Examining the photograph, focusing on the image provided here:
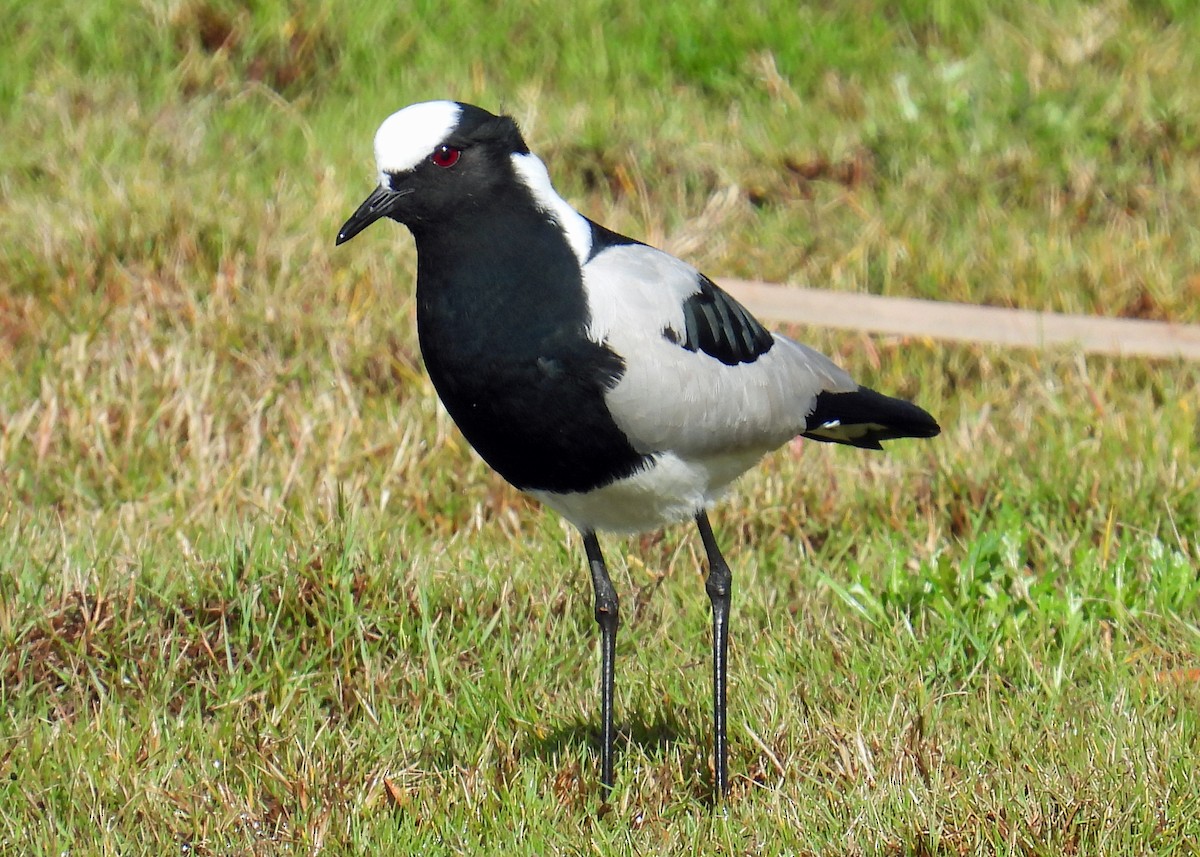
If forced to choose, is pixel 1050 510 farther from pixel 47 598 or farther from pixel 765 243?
pixel 47 598

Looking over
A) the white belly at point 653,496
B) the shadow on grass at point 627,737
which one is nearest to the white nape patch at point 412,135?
the white belly at point 653,496

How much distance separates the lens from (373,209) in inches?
136

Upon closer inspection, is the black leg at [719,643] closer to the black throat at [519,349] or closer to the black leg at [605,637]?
the black leg at [605,637]

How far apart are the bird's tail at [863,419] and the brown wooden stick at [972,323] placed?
1.42 meters

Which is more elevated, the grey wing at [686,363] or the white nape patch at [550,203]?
the white nape patch at [550,203]

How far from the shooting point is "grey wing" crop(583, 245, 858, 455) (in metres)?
3.44

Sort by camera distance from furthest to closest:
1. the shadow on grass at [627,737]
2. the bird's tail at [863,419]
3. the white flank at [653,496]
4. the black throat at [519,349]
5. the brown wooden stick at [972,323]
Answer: the brown wooden stick at [972,323] < the bird's tail at [863,419] < the shadow on grass at [627,737] < the white flank at [653,496] < the black throat at [519,349]

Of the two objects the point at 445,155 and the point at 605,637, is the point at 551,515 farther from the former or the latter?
the point at 445,155

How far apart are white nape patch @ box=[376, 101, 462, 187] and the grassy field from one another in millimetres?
1071

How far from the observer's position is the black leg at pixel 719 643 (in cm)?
359

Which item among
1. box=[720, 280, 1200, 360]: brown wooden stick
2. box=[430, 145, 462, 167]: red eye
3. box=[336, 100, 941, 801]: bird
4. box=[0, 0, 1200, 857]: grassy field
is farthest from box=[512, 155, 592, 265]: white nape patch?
box=[720, 280, 1200, 360]: brown wooden stick

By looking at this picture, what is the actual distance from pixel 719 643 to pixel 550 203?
41.2 inches

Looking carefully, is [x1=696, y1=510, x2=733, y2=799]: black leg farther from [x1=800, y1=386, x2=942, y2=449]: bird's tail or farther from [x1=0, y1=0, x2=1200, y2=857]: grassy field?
[x1=800, y1=386, x2=942, y2=449]: bird's tail

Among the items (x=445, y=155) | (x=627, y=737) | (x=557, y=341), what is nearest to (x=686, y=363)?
(x=557, y=341)
